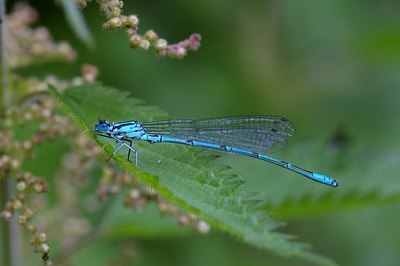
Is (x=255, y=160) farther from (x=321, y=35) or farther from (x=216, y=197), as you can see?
(x=321, y=35)

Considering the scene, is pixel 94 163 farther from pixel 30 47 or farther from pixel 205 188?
pixel 205 188

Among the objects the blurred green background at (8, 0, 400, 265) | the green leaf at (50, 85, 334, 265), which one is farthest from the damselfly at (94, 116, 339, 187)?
the blurred green background at (8, 0, 400, 265)

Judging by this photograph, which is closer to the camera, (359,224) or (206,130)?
(206,130)

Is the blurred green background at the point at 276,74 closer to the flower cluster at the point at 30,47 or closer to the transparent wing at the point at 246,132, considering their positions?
the transparent wing at the point at 246,132

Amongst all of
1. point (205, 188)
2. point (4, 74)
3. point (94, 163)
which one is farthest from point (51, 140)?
point (205, 188)

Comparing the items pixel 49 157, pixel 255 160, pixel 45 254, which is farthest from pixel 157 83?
pixel 45 254

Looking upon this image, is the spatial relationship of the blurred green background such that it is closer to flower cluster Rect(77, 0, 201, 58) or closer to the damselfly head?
the damselfly head

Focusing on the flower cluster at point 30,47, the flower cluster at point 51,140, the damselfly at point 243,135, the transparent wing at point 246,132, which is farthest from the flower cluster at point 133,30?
the flower cluster at point 30,47
